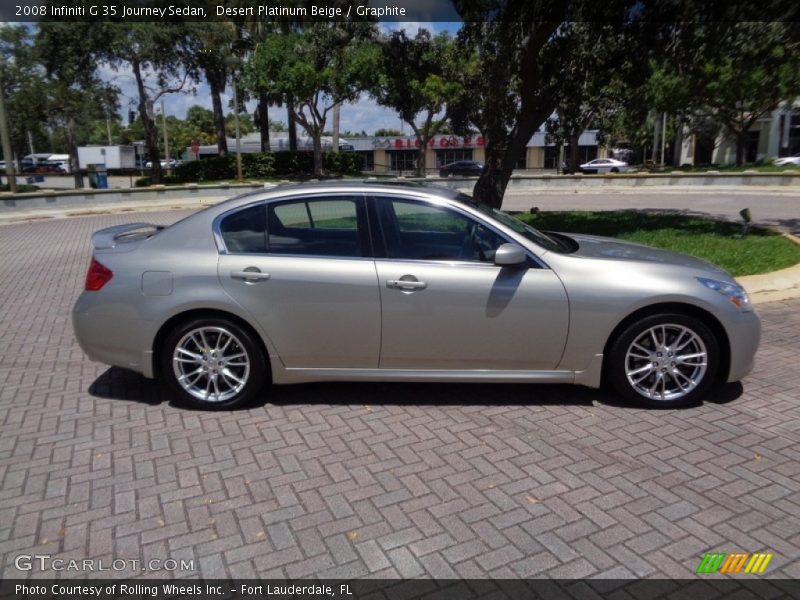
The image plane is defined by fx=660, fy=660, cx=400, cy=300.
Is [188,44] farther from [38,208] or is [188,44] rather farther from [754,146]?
[754,146]

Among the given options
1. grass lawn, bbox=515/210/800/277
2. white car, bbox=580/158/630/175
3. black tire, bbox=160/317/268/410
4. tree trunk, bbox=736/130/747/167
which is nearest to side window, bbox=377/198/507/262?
black tire, bbox=160/317/268/410

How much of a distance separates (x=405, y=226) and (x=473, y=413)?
55.6 inches

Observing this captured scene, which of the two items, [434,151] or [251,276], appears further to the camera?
[434,151]

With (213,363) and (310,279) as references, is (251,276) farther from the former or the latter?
(213,363)

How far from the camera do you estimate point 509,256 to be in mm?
4414

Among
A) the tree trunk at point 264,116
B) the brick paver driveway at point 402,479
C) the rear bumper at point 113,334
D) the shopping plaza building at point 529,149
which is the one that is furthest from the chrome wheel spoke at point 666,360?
the shopping plaza building at point 529,149

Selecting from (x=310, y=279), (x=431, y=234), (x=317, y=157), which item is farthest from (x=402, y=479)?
(x=317, y=157)

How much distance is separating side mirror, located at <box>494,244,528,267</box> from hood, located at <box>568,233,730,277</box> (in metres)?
0.51

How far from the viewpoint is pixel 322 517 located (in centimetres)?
339

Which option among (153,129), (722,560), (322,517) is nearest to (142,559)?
(322,517)

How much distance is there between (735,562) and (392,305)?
8.11ft

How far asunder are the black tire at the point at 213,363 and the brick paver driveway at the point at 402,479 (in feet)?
0.46

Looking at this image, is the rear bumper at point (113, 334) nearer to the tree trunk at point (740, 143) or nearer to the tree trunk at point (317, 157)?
the tree trunk at point (317, 157)

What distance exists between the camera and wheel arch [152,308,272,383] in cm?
464
